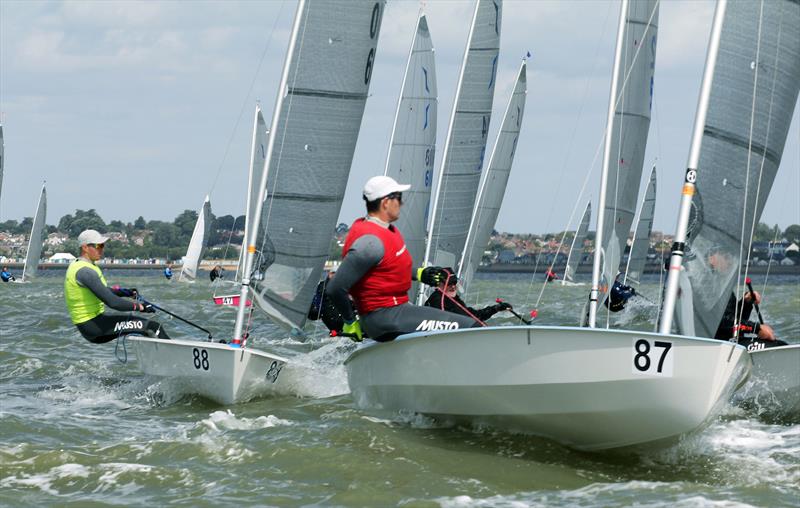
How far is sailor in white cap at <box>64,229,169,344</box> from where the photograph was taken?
965 cm

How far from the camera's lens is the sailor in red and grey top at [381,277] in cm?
671

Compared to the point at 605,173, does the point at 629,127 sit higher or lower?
higher

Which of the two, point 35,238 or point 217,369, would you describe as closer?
point 217,369

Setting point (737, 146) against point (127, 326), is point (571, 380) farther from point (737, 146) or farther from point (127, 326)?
point (127, 326)

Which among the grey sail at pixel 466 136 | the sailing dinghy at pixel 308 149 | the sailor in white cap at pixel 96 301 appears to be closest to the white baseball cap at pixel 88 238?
the sailor in white cap at pixel 96 301

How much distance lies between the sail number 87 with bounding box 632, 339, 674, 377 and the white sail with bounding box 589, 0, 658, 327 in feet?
18.6

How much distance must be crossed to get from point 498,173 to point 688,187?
13.6 metres

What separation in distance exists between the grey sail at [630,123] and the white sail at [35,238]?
33.6 m

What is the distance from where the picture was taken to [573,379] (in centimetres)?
617

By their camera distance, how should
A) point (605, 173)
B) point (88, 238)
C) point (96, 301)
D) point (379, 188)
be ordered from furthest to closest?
point (605, 173)
point (96, 301)
point (88, 238)
point (379, 188)

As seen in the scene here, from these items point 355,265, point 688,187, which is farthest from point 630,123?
point 355,265

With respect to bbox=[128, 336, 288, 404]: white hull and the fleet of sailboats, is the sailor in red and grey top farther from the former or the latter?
bbox=[128, 336, 288, 404]: white hull

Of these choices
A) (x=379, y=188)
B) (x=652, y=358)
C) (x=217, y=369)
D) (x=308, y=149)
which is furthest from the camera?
(x=308, y=149)

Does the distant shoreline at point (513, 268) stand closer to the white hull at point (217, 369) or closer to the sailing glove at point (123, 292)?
the sailing glove at point (123, 292)
